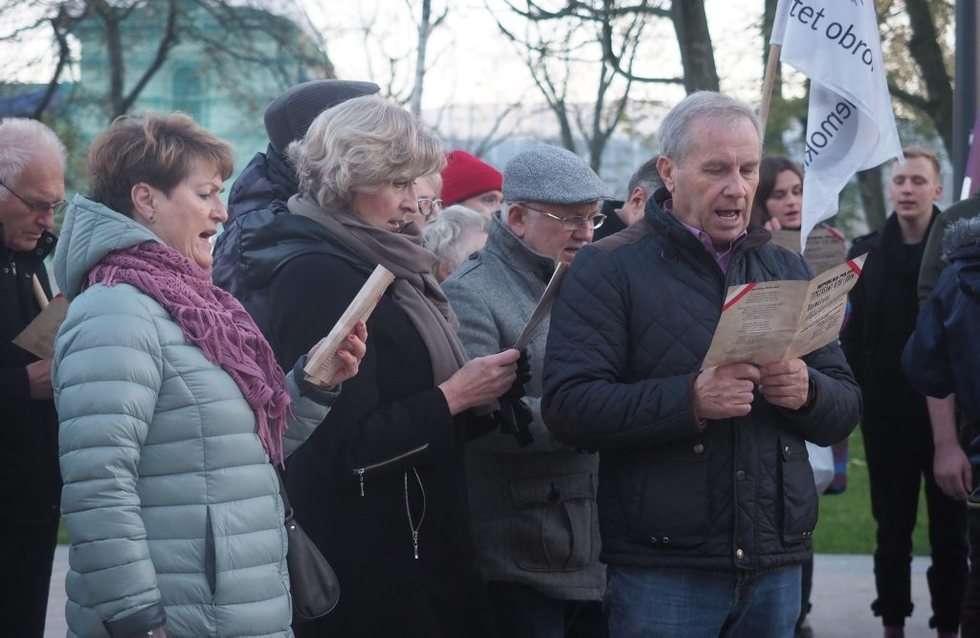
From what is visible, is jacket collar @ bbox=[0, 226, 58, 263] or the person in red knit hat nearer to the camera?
jacket collar @ bbox=[0, 226, 58, 263]

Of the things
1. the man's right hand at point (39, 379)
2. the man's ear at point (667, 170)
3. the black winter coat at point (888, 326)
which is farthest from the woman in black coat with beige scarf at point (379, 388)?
the black winter coat at point (888, 326)

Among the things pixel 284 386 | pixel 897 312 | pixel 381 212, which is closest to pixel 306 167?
pixel 381 212

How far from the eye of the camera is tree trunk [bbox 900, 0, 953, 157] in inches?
653

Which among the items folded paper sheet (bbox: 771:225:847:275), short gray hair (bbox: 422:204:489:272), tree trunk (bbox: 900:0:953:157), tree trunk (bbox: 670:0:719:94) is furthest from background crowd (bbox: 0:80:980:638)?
tree trunk (bbox: 900:0:953:157)

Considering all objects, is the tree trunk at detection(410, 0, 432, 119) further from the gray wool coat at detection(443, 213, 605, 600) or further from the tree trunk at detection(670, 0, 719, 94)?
the gray wool coat at detection(443, 213, 605, 600)

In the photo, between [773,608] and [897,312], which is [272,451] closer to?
[773,608]

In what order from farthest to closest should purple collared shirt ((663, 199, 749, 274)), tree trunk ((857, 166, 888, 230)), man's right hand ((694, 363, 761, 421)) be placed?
tree trunk ((857, 166, 888, 230))
purple collared shirt ((663, 199, 749, 274))
man's right hand ((694, 363, 761, 421))

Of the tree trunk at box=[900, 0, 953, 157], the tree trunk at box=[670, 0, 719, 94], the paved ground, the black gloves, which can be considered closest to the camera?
the black gloves

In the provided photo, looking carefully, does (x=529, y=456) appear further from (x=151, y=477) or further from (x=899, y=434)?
(x=899, y=434)

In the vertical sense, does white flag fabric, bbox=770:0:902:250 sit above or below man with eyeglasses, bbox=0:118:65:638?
above

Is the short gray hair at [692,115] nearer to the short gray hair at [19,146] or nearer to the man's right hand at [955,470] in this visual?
the short gray hair at [19,146]

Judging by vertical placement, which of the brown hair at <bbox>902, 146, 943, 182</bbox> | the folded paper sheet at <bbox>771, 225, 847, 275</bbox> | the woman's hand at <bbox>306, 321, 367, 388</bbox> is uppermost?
the brown hair at <bbox>902, 146, 943, 182</bbox>

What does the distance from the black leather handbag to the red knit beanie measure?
10.5ft

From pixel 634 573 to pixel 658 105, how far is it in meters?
18.9
